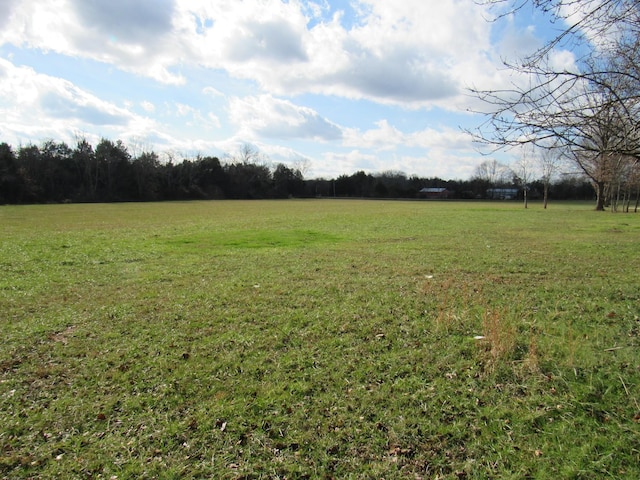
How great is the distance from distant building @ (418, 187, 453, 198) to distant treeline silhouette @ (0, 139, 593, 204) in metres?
0.57

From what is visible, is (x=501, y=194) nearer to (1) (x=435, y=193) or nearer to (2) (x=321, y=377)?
(1) (x=435, y=193)

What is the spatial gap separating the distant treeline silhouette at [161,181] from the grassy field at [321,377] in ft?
228

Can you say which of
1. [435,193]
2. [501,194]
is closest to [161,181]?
[435,193]

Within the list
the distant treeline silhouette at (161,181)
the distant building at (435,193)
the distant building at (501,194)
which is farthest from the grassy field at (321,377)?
the distant building at (435,193)

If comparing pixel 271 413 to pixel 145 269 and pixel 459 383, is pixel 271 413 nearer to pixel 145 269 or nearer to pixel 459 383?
pixel 459 383

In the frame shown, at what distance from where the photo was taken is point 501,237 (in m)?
17.5

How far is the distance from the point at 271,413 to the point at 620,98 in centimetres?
519

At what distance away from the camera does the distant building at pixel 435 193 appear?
107 metres

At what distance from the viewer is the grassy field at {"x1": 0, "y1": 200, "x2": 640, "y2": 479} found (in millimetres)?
3064

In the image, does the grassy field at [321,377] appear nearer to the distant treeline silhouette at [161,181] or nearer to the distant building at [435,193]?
the distant treeline silhouette at [161,181]

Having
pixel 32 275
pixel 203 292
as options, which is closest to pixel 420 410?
pixel 203 292

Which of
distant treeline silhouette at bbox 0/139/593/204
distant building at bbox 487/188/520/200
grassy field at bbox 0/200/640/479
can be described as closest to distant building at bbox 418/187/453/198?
distant treeline silhouette at bbox 0/139/593/204

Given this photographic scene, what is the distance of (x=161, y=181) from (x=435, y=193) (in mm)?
72672

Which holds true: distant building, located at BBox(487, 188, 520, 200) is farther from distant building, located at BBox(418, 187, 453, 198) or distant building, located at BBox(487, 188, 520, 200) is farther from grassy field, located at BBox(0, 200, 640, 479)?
grassy field, located at BBox(0, 200, 640, 479)
